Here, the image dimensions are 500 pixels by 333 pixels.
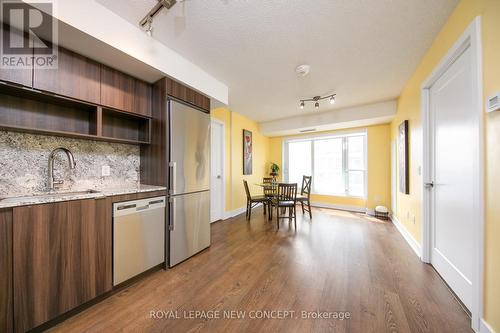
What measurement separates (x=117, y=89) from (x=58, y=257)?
61.3 inches

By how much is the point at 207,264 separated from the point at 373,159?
437 cm

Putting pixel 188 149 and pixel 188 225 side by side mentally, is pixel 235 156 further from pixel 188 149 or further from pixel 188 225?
pixel 188 225

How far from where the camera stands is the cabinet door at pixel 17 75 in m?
1.21

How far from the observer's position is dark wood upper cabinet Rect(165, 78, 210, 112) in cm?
→ 204

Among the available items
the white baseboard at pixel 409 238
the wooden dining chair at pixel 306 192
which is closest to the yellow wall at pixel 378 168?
the white baseboard at pixel 409 238

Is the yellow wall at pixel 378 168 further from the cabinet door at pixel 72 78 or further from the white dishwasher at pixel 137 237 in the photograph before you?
the cabinet door at pixel 72 78

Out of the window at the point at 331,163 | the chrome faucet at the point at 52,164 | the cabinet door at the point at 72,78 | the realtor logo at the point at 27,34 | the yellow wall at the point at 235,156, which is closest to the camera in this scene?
the realtor logo at the point at 27,34

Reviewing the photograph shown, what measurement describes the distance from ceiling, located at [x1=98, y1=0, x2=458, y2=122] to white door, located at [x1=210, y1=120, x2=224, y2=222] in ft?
4.02

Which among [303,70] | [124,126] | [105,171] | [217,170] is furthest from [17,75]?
[217,170]

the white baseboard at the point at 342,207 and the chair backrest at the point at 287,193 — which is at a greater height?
the chair backrest at the point at 287,193

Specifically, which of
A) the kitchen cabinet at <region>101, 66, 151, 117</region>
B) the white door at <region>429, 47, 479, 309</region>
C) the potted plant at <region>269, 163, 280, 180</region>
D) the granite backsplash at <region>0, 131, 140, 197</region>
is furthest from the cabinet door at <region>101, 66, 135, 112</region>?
the potted plant at <region>269, 163, 280, 180</region>

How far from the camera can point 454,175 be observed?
5.32 ft

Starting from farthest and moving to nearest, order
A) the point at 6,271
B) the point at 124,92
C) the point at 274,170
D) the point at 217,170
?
1. the point at 274,170
2. the point at 217,170
3. the point at 124,92
4. the point at 6,271

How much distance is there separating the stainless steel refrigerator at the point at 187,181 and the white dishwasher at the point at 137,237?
0.13 m
